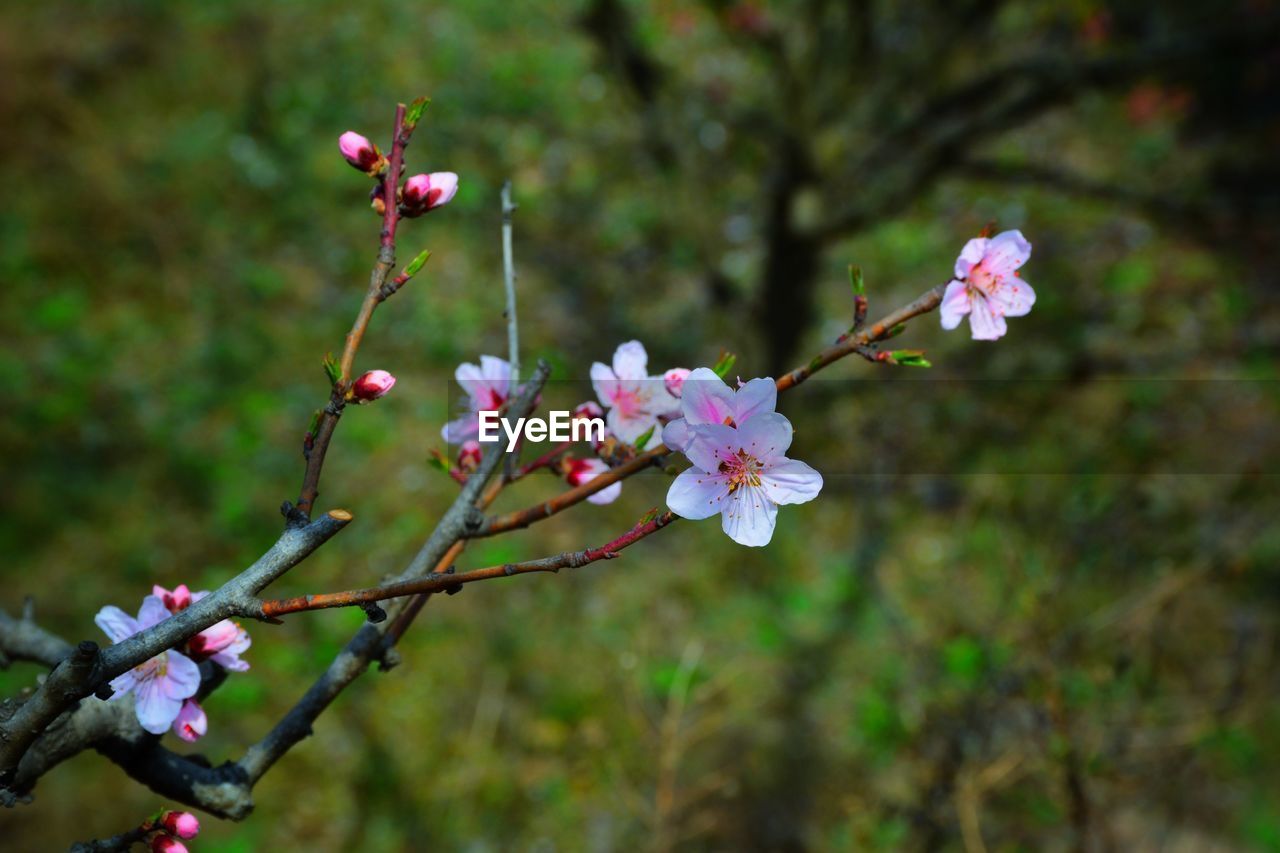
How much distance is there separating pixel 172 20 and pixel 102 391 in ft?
11.6

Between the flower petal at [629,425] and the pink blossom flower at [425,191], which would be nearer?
the pink blossom flower at [425,191]

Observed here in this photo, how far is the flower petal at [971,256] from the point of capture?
3.33 ft

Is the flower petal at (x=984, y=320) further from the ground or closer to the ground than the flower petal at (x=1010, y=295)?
closer to the ground

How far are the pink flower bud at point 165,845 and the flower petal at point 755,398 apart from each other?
2.19 ft

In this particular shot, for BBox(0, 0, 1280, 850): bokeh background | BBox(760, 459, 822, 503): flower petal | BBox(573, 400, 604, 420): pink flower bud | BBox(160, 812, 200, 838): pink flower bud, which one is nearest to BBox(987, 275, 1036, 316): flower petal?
BBox(760, 459, 822, 503): flower petal

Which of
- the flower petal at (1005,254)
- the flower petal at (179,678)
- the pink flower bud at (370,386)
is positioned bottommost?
the flower petal at (179,678)

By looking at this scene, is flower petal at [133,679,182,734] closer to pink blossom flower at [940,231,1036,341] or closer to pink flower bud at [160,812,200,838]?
pink flower bud at [160,812,200,838]

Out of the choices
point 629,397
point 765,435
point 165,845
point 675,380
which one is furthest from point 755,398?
point 165,845

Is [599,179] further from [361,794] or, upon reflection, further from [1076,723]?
[1076,723]

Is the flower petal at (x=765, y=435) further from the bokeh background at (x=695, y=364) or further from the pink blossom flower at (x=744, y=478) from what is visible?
the bokeh background at (x=695, y=364)

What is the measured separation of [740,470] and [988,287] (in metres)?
0.42

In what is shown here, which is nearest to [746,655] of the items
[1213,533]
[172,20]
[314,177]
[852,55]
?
[1213,533]

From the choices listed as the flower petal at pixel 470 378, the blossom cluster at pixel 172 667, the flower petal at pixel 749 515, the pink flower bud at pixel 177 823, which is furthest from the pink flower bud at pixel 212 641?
the flower petal at pixel 749 515

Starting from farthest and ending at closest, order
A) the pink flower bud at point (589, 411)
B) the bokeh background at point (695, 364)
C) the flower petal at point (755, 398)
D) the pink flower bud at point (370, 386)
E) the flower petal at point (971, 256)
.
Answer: the bokeh background at point (695, 364) < the pink flower bud at point (589, 411) < the flower petal at point (971, 256) < the pink flower bud at point (370, 386) < the flower petal at point (755, 398)
